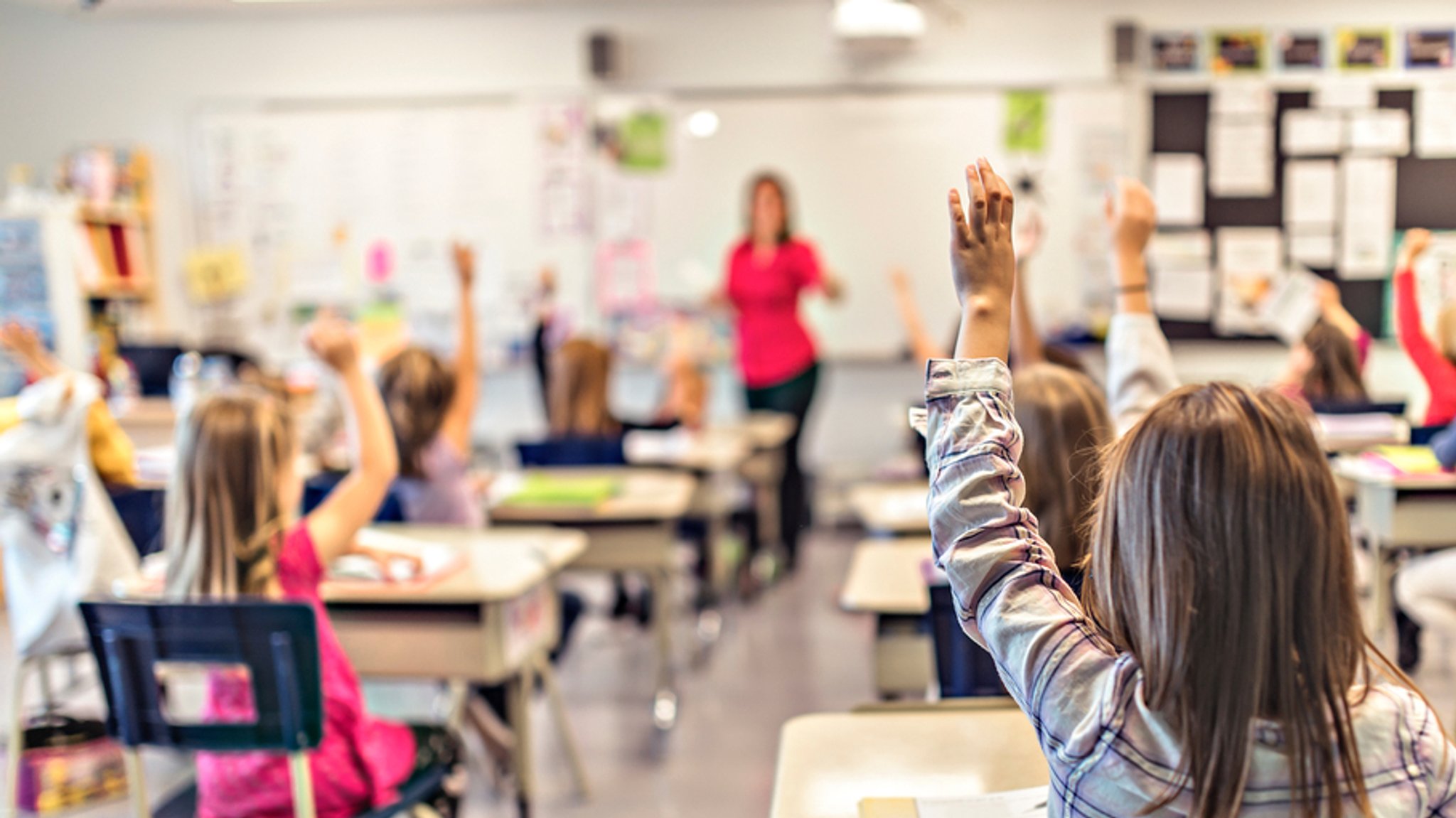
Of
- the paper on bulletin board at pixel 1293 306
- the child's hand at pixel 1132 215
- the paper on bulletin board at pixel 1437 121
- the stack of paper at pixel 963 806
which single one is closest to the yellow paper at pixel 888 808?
the stack of paper at pixel 963 806

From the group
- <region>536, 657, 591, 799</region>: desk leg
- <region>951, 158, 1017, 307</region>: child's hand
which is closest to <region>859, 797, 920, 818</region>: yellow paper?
<region>951, 158, 1017, 307</region>: child's hand

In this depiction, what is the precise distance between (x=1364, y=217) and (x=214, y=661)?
437cm

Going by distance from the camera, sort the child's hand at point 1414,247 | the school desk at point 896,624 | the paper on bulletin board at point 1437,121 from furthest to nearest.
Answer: the child's hand at point 1414,247 < the school desk at point 896,624 < the paper on bulletin board at point 1437,121

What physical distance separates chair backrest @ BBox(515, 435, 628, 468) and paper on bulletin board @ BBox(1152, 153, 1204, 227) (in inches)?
121

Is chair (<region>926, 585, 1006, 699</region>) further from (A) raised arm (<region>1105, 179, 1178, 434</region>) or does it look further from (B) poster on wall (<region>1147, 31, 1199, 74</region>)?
(B) poster on wall (<region>1147, 31, 1199, 74</region>)

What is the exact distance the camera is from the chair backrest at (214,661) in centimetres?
145

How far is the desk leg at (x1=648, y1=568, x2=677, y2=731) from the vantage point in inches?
117

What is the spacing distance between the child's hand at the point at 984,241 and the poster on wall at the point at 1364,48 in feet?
5.59

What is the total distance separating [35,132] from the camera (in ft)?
18.5

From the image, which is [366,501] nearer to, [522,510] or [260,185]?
[522,510]

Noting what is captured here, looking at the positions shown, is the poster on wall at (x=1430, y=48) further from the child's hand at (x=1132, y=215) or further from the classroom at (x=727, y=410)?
the child's hand at (x=1132, y=215)

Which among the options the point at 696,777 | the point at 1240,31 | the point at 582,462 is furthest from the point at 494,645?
the point at 1240,31

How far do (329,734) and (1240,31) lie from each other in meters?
4.86

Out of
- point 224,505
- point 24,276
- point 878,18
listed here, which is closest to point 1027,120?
point 878,18
